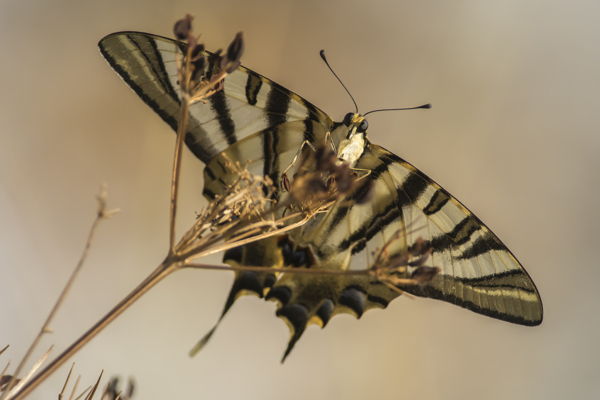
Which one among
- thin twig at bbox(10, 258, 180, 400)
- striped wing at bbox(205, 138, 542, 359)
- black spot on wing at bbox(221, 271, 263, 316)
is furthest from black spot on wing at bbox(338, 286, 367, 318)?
thin twig at bbox(10, 258, 180, 400)

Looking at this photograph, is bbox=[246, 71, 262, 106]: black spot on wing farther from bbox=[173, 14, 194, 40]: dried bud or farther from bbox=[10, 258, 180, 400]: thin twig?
bbox=[10, 258, 180, 400]: thin twig

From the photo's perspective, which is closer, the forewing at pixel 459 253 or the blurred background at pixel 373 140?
the forewing at pixel 459 253

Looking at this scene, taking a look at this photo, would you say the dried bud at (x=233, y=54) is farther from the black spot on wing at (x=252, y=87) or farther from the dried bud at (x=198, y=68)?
the black spot on wing at (x=252, y=87)

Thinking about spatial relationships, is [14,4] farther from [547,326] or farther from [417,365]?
[547,326]

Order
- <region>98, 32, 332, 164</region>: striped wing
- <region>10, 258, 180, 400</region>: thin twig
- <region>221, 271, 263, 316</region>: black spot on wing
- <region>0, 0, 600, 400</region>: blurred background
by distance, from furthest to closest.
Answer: <region>0, 0, 600, 400</region>: blurred background
<region>221, 271, 263, 316</region>: black spot on wing
<region>98, 32, 332, 164</region>: striped wing
<region>10, 258, 180, 400</region>: thin twig

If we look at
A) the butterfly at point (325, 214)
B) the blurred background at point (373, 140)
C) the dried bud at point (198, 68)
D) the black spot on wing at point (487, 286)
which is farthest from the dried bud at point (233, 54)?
the blurred background at point (373, 140)

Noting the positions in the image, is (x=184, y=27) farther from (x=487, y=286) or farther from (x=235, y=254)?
(x=487, y=286)

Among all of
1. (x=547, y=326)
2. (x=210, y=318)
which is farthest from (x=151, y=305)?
(x=547, y=326)

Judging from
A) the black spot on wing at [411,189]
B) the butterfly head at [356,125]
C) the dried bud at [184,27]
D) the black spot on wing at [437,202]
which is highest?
the dried bud at [184,27]

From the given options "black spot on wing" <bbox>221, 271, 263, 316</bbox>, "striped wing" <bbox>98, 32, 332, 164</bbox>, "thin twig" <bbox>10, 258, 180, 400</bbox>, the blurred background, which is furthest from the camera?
the blurred background
